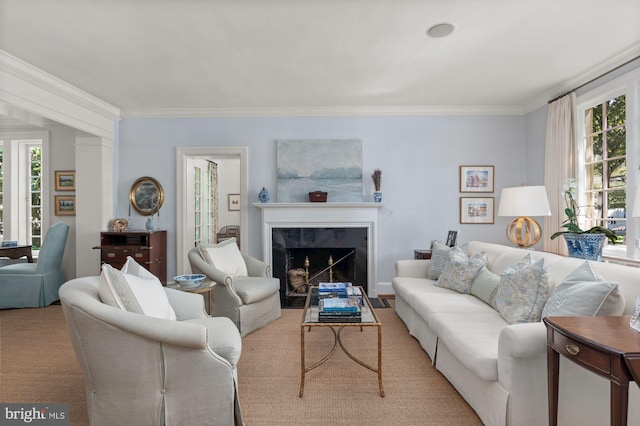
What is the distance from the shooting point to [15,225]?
5359 millimetres

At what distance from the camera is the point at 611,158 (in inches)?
138

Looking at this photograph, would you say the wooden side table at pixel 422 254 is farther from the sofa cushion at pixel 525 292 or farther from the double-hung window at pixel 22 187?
the double-hung window at pixel 22 187

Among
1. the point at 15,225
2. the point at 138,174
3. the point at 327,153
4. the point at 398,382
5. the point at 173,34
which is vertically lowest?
the point at 398,382

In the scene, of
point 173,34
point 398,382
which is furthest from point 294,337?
point 173,34

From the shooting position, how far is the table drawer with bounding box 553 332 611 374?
128cm

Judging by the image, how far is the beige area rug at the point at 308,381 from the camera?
79.8 inches

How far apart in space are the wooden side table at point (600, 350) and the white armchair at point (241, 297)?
2.50 metres

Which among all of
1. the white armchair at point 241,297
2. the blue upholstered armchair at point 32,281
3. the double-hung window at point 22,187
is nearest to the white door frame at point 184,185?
the white armchair at point 241,297

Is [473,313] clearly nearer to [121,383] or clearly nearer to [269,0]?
[121,383]

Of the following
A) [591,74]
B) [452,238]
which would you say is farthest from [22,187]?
[591,74]

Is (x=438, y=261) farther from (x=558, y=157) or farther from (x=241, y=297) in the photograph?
(x=241, y=297)

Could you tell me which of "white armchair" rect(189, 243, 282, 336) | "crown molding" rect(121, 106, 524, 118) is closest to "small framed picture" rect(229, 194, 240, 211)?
"crown molding" rect(121, 106, 524, 118)

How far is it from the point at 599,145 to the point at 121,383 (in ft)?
16.1

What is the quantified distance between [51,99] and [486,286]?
502 centimetres
